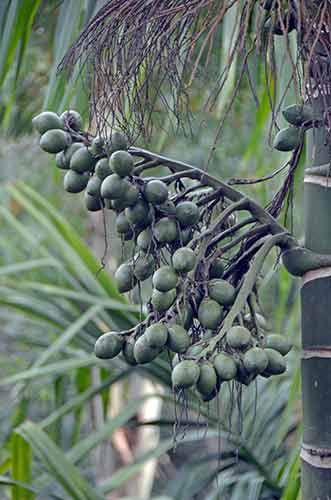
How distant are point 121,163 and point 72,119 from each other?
5.1 inches

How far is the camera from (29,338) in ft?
7.83

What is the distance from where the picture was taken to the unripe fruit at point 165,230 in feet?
2.79

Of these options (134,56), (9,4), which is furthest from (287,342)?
(9,4)

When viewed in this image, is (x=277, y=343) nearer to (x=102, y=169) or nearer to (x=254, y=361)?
(x=254, y=361)

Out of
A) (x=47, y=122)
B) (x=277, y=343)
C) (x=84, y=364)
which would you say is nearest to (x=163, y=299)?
(x=277, y=343)

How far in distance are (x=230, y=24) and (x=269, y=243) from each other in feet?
Answer: 1.47

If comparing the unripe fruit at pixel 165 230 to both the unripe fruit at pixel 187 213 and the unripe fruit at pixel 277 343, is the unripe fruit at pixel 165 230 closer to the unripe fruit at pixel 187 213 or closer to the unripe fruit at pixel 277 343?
the unripe fruit at pixel 187 213

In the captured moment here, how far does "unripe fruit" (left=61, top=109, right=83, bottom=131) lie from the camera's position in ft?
3.07

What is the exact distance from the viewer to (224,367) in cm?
78

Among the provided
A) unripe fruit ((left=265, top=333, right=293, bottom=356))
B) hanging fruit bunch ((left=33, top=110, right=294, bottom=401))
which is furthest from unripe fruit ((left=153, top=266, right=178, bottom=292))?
unripe fruit ((left=265, top=333, right=293, bottom=356))

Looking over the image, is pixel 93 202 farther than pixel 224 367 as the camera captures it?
Yes

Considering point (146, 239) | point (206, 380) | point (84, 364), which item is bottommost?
point (84, 364)

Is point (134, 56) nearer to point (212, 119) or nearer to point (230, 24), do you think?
point (230, 24)

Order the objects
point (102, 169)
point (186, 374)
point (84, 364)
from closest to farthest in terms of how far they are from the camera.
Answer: point (186, 374)
point (102, 169)
point (84, 364)
